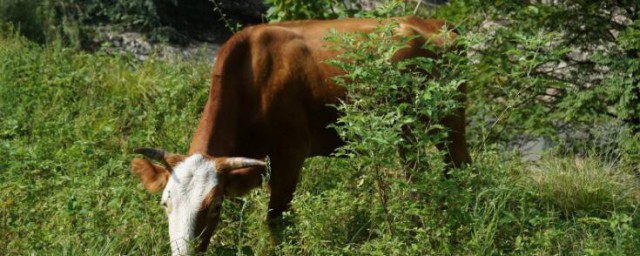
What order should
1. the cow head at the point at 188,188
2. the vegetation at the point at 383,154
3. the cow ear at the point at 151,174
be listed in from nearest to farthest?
the vegetation at the point at 383,154, the cow head at the point at 188,188, the cow ear at the point at 151,174

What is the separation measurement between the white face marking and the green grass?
0.17 meters

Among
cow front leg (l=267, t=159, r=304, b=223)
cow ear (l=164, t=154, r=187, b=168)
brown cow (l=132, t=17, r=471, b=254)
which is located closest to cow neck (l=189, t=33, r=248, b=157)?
brown cow (l=132, t=17, r=471, b=254)

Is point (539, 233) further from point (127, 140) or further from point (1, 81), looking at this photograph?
point (1, 81)

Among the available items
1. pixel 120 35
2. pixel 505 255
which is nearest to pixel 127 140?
pixel 505 255

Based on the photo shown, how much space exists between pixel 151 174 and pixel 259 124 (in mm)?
905

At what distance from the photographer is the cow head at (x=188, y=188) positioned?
5445mm

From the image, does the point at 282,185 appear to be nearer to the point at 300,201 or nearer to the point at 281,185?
the point at 281,185

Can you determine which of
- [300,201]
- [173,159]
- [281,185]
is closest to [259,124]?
[281,185]

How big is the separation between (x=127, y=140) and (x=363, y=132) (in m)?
3.64

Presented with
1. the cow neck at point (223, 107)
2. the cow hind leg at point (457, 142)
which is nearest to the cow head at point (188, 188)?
the cow neck at point (223, 107)

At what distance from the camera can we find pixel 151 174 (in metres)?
5.87

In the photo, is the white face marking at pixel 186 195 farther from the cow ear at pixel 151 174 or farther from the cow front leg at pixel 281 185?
the cow front leg at pixel 281 185

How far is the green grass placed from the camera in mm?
5355

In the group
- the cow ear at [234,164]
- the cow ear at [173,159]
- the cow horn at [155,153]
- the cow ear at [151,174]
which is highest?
the cow horn at [155,153]
